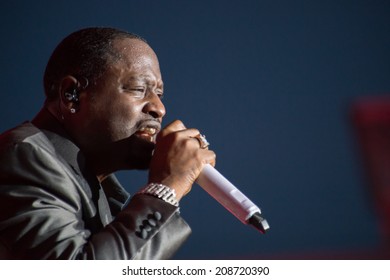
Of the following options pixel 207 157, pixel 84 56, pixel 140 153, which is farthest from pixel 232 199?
pixel 84 56

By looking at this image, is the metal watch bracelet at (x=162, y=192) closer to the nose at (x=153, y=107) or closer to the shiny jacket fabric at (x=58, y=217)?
the shiny jacket fabric at (x=58, y=217)

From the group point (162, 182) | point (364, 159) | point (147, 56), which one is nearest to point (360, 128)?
point (364, 159)

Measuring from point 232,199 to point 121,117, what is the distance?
0.97 ft

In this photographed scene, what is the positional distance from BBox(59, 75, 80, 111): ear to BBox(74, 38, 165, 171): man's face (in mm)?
15

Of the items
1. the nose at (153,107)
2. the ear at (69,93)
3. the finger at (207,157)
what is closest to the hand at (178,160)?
the finger at (207,157)

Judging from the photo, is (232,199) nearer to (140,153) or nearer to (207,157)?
(207,157)

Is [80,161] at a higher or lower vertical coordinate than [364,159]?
higher

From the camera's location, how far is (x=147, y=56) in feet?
3.88

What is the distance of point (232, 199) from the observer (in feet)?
A: 3.17
